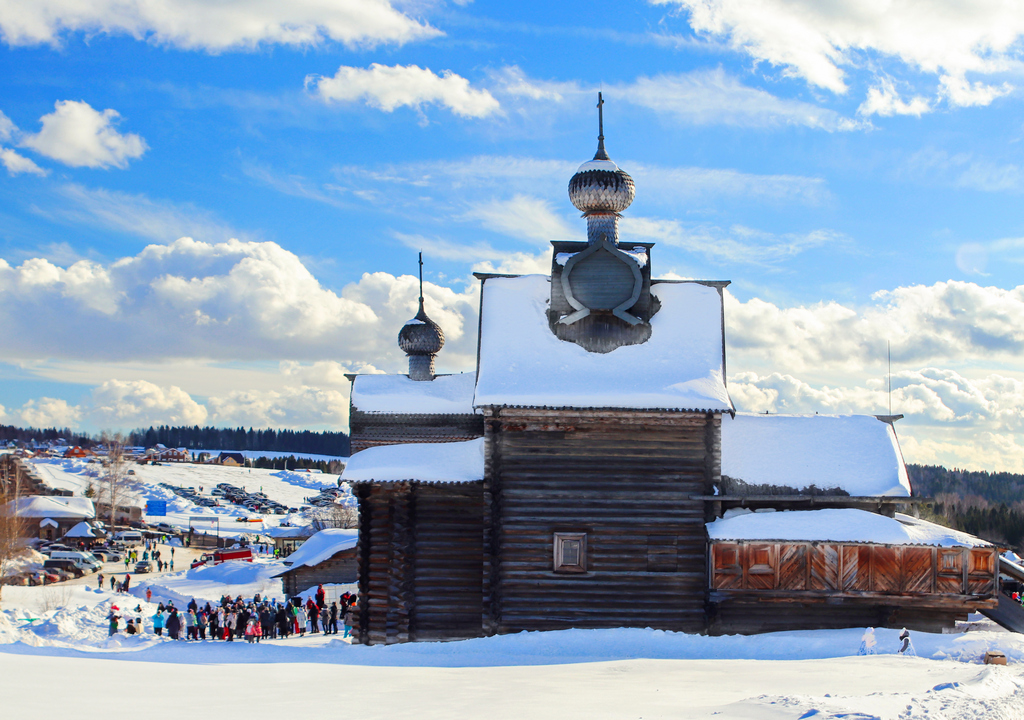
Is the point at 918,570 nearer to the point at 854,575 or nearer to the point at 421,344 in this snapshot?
the point at 854,575

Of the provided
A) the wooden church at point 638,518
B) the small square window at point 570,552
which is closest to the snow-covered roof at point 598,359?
the wooden church at point 638,518

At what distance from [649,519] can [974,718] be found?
9.71 meters

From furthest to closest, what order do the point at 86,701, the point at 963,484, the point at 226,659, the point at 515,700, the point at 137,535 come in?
1. the point at 963,484
2. the point at 137,535
3. the point at 226,659
4. the point at 515,700
5. the point at 86,701

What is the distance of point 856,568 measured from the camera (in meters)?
16.8

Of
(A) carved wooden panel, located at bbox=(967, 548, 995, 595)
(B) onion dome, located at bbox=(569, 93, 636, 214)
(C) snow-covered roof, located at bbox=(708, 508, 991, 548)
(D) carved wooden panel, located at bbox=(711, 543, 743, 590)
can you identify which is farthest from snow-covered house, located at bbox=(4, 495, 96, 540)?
(A) carved wooden panel, located at bbox=(967, 548, 995, 595)

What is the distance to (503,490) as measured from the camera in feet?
58.3

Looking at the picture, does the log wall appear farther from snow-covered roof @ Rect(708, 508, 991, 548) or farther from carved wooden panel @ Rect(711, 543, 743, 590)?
snow-covered roof @ Rect(708, 508, 991, 548)

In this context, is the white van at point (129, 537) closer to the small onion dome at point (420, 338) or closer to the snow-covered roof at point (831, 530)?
the small onion dome at point (420, 338)

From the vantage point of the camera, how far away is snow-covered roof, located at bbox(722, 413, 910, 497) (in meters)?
18.2

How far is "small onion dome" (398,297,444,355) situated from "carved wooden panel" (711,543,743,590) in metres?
15.7

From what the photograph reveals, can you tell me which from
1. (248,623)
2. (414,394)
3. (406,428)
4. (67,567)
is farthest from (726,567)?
(67,567)

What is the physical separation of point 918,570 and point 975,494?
5901 inches

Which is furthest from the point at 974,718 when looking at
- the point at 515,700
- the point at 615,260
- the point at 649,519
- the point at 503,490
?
the point at 615,260

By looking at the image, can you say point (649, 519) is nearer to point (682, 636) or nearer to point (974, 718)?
point (682, 636)
